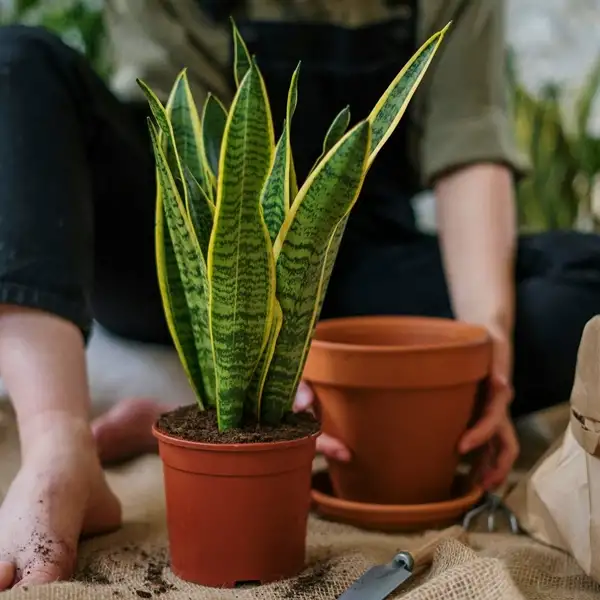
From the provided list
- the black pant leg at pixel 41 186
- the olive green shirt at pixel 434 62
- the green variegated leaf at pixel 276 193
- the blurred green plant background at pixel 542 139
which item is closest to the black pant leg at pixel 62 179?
the black pant leg at pixel 41 186

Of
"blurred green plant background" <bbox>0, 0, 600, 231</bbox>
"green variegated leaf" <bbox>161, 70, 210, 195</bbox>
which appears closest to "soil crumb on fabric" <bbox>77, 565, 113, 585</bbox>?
"green variegated leaf" <bbox>161, 70, 210, 195</bbox>

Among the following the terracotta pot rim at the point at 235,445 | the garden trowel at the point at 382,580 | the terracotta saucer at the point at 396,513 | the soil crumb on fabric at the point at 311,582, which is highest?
the terracotta pot rim at the point at 235,445

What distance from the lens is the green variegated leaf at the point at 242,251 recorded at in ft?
1.92

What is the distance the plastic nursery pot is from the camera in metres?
0.80

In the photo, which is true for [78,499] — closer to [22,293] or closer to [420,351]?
[22,293]

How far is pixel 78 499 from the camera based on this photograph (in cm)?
70

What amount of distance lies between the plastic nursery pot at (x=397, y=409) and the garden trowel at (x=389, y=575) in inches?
5.7

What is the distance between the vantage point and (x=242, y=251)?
0.59m

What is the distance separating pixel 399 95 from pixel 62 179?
1.15ft

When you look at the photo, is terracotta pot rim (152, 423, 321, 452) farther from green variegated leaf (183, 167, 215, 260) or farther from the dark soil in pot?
green variegated leaf (183, 167, 215, 260)

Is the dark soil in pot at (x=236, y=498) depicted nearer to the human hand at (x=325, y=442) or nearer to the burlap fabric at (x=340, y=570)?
the burlap fabric at (x=340, y=570)

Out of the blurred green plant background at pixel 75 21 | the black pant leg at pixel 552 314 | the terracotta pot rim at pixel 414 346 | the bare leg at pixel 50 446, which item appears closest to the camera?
the bare leg at pixel 50 446

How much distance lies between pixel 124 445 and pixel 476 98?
25.7 inches

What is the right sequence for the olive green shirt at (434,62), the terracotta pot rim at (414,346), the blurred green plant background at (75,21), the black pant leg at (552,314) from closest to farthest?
the terracotta pot rim at (414,346), the black pant leg at (552,314), the olive green shirt at (434,62), the blurred green plant background at (75,21)
